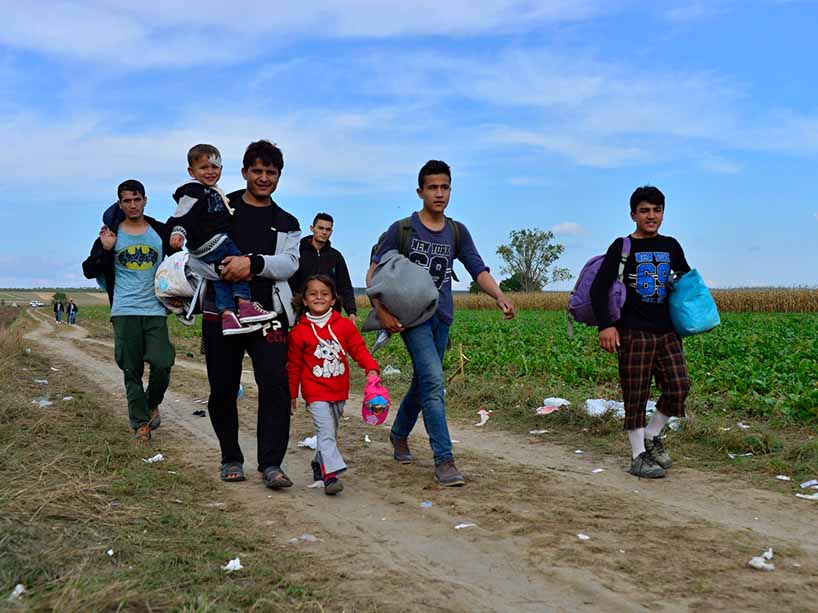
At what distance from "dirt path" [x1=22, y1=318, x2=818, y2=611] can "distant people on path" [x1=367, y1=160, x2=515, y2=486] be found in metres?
0.38

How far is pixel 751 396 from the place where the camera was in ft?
25.8

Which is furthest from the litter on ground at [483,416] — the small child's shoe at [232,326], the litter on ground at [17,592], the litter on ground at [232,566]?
the litter on ground at [17,592]

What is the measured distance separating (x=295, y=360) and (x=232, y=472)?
0.92 metres

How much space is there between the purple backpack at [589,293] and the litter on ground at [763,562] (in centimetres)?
218

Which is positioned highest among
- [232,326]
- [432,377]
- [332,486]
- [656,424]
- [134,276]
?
[134,276]

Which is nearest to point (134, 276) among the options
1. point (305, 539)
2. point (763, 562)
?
point (305, 539)

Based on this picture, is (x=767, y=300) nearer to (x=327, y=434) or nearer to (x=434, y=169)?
(x=434, y=169)

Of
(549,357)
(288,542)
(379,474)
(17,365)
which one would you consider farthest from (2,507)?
(17,365)

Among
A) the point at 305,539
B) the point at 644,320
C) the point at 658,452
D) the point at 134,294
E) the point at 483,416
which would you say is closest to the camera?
the point at 305,539

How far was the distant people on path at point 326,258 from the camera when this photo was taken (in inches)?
311

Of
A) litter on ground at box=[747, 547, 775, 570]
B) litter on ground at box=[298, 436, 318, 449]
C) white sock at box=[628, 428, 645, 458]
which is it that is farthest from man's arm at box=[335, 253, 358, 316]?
litter on ground at box=[747, 547, 775, 570]

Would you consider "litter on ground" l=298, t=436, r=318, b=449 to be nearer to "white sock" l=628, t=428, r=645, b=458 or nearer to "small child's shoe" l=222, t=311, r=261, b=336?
"small child's shoe" l=222, t=311, r=261, b=336

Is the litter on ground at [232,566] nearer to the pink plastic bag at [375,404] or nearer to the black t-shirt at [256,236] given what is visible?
the pink plastic bag at [375,404]

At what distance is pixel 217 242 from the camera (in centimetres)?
495
